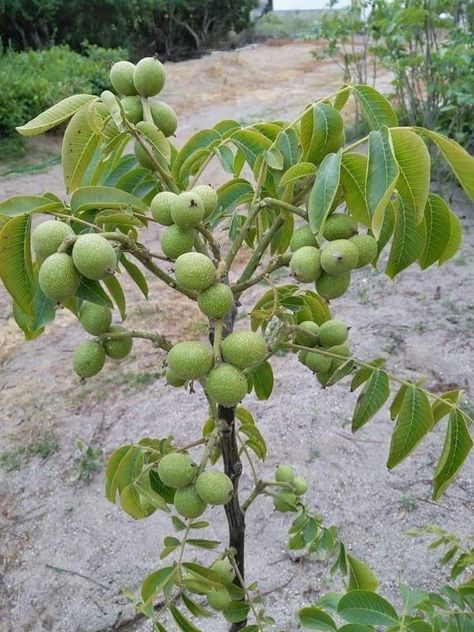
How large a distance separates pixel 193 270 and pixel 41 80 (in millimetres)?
7116

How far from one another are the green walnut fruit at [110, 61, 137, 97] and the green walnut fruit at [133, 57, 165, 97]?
0.8 inches

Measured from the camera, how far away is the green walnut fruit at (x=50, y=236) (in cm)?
79

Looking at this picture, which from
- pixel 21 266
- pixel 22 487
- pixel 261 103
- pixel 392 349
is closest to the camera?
pixel 21 266

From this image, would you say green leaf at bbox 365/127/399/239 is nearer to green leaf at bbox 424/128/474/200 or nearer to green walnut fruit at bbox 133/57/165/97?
green leaf at bbox 424/128/474/200

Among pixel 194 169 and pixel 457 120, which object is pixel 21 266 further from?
pixel 457 120

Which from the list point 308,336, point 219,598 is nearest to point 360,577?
point 219,598

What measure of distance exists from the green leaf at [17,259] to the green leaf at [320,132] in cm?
41

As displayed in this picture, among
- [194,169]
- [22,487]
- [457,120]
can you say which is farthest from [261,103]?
[194,169]

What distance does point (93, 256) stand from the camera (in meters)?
0.75

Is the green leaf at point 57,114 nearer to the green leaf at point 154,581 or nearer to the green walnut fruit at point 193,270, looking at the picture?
the green walnut fruit at point 193,270

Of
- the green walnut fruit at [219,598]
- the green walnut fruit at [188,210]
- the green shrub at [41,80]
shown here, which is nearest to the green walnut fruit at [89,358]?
the green walnut fruit at [188,210]

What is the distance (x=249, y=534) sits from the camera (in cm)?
207

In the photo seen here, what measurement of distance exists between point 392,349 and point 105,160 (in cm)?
211

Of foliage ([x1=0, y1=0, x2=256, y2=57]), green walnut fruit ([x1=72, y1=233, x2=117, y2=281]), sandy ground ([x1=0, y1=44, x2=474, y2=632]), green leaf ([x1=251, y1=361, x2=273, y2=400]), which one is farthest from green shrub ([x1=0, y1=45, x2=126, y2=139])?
green walnut fruit ([x1=72, y1=233, x2=117, y2=281])
